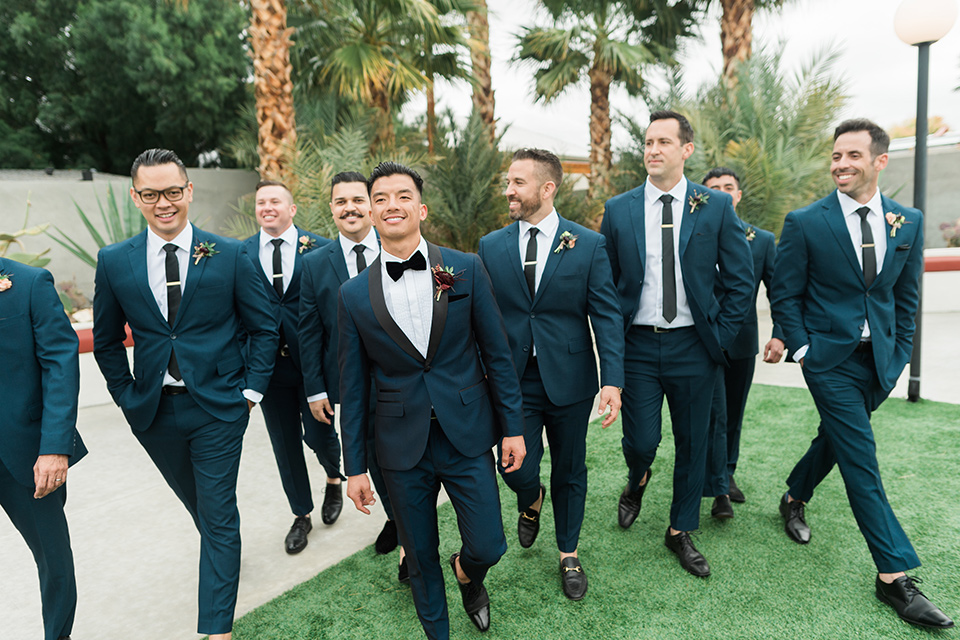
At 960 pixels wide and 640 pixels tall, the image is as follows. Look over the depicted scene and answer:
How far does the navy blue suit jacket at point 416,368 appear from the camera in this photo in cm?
252

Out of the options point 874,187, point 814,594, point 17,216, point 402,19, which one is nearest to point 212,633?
point 814,594

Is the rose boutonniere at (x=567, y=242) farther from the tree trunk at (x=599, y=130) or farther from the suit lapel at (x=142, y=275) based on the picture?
the tree trunk at (x=599, y=130)

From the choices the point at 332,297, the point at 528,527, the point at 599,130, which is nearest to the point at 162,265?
the point at 332,297

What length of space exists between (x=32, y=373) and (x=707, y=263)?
3172 mm

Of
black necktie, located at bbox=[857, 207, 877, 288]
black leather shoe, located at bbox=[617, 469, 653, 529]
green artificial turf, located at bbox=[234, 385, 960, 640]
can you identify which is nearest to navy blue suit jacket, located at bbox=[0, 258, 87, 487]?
green artificial turf, located at bbox=[234, 385, 960, 640]

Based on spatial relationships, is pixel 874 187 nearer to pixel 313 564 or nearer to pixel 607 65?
pixel 313 564

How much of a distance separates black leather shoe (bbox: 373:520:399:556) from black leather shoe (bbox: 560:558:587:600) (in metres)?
1.04

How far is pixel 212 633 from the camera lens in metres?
2.75

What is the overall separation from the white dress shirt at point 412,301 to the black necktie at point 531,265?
28.5 inches

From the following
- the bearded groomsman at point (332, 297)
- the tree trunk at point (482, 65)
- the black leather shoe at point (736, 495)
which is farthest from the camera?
the tree trunk at point (482, 65)

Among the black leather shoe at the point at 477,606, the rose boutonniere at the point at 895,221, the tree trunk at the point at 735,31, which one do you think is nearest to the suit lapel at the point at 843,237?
the rose boutonniere at the point at 895,221

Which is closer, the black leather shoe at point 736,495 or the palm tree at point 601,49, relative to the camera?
the black leather shoe at point 736,495

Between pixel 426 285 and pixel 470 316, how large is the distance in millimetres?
228

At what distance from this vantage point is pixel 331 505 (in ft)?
13.8
